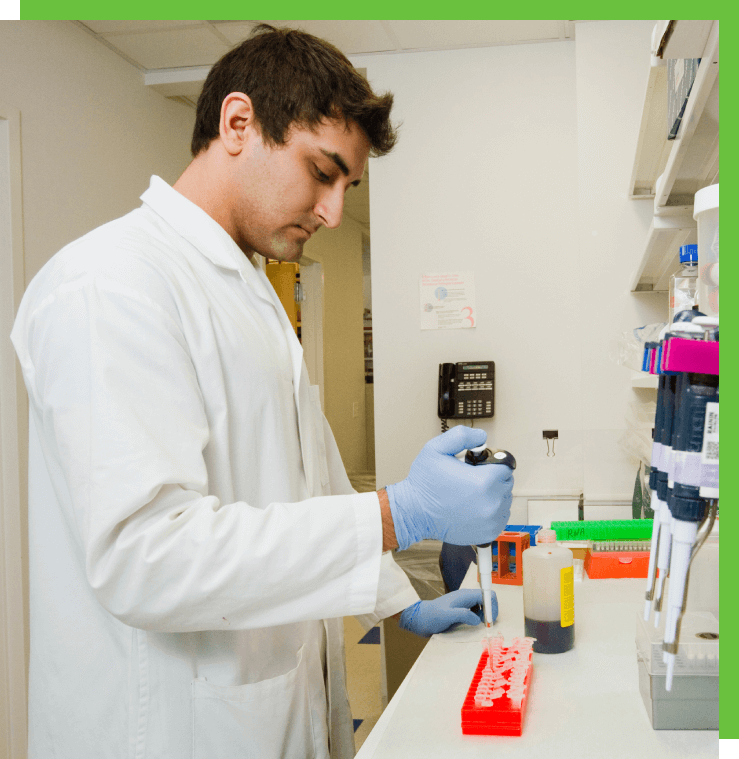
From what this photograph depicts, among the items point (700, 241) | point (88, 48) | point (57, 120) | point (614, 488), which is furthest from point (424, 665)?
point (88, 48)

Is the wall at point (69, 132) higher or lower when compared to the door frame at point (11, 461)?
higher

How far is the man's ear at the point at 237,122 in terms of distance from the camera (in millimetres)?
1173

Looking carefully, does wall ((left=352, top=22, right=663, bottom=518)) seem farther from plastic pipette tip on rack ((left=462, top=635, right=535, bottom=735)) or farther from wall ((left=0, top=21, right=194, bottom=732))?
plastic pipette tip on rack ((left=462, top=635, right=535, bottom=735))

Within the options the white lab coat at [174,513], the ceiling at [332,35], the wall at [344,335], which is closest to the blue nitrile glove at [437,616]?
the white lab coat at [174,513]

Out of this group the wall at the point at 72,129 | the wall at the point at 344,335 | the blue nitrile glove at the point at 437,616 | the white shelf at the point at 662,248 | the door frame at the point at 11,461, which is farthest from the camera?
the wall at the point at 344,335

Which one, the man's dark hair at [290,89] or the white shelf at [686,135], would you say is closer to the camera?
the white shelf at [686,135]

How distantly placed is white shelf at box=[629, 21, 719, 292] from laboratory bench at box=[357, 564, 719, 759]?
2.70 feet

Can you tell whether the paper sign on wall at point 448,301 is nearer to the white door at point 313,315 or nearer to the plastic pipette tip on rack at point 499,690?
the plastic pipette tip on rack at point 499,690

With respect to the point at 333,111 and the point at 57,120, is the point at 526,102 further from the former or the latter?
the point at 333,111

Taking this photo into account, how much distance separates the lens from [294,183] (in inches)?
46.9

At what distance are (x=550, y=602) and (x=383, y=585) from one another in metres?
0.32

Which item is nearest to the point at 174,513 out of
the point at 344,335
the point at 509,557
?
the point at 509,557

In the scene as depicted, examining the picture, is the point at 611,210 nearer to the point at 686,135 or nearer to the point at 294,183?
the point at 686,135

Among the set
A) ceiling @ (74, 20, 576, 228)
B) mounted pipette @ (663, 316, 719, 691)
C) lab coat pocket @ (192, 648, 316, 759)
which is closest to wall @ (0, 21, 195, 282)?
ceiling @ (74, 20, 576, 228)
